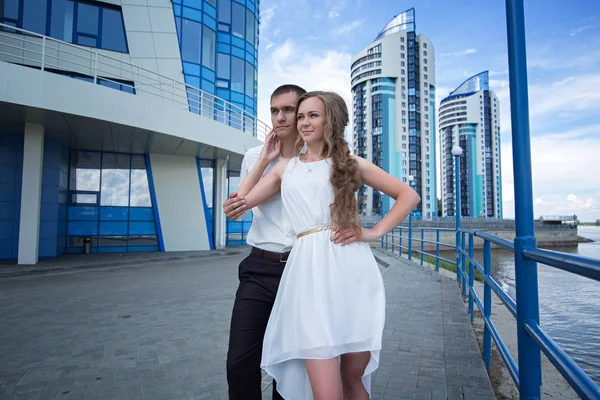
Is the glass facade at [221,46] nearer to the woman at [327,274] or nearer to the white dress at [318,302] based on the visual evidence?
the woman at [327,274]

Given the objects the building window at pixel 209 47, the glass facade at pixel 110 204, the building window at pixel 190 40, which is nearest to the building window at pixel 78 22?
the building window at pixel 190 40

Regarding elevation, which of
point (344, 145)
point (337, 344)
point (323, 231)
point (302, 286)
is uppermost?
point (344, 145)

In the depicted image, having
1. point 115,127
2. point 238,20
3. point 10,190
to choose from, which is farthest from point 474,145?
point 10,190

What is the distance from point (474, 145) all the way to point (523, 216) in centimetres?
10052

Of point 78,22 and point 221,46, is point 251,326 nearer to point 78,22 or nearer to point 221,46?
point 78,22

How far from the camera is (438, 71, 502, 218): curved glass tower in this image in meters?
87.9

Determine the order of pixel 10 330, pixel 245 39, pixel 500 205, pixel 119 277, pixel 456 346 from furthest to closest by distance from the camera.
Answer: pixel 500 205, pixel 245 39, pixel 119 277, pixel 10 330, pixel 456 346

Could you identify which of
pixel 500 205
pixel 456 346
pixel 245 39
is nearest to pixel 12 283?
pixel 456 346

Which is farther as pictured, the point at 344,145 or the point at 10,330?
the point at 10,330

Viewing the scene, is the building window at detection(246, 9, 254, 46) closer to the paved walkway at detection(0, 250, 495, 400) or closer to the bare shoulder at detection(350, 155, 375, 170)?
the paved walkway at detection(0, 250, 495, 400)

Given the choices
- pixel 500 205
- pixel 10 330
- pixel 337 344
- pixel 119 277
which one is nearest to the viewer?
pixel 337 344

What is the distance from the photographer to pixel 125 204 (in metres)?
14.3

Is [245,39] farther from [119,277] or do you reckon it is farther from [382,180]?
[382,180]

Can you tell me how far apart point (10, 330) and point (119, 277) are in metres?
4.38
